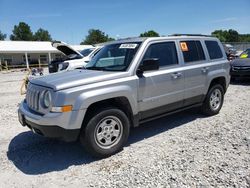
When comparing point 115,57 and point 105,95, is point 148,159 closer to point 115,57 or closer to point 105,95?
point 105,95

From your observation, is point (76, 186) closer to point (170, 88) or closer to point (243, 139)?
point (170, 88)

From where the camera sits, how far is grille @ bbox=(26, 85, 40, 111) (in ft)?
A: 12.6

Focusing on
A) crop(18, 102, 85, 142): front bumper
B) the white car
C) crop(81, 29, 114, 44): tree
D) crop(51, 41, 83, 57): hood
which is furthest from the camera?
crop(81, 29, 114, 44): tree

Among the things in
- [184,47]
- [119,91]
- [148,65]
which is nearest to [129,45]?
[148,65]

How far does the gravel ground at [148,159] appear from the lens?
10.9ft

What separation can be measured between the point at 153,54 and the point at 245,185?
2676 mm

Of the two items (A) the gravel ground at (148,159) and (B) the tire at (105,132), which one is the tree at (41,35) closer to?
(A) the gravel ground at (148,159)

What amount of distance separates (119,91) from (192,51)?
2.31 m

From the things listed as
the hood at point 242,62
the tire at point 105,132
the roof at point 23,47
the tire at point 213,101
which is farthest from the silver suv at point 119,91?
the roof at point 23,47

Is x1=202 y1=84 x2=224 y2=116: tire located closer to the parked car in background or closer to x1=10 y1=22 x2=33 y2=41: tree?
the parked car in background

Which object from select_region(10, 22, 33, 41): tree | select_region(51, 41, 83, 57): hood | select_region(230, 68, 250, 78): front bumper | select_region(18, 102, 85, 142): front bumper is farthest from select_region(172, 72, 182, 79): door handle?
select_region(10, 22, 33, 41): tree

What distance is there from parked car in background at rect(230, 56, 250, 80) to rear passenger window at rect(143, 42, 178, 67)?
272 inches

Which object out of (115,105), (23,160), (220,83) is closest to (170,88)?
(115,105)

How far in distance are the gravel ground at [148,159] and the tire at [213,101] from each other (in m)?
0.41
